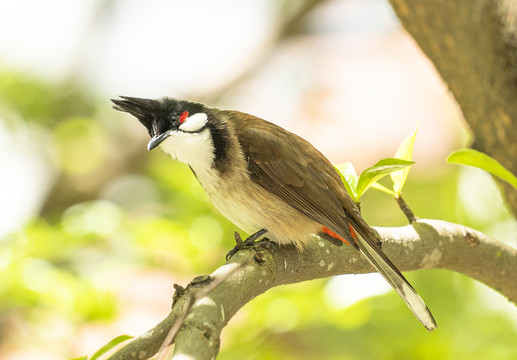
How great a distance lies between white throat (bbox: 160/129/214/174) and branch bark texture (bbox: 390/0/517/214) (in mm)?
998

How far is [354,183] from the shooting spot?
1.70 metres

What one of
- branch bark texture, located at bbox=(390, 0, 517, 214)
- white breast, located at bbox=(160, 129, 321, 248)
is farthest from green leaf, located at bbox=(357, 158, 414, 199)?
branch bark texture, located at bbox=(390, 0, 517, 214)

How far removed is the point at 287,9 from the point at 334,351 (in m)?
3.25

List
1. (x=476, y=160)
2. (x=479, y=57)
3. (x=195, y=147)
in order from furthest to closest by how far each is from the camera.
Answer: (x=479, y=57) < (x=195, y=147) < (x=476, y=160)

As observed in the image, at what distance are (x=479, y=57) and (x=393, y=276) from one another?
1.01 metres

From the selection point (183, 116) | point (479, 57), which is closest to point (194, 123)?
point (183, 116)

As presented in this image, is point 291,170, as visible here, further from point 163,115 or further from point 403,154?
point 163,115

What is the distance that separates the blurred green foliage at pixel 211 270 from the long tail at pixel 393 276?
55 centimetres

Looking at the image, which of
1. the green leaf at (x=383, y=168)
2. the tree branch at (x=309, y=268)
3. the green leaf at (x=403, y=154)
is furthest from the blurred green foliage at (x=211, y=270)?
the green leaf at (x=383, y=168)

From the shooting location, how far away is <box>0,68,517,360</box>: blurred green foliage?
88.8 inches

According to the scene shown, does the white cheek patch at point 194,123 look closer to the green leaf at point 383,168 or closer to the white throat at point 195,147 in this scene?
the white throat at point 195,147

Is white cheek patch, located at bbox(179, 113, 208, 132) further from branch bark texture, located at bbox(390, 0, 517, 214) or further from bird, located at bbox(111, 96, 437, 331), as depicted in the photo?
branch bark texture, located at bbox(390, 0, 517, 214)

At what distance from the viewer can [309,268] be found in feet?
4.92

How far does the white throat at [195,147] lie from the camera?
1816mm
